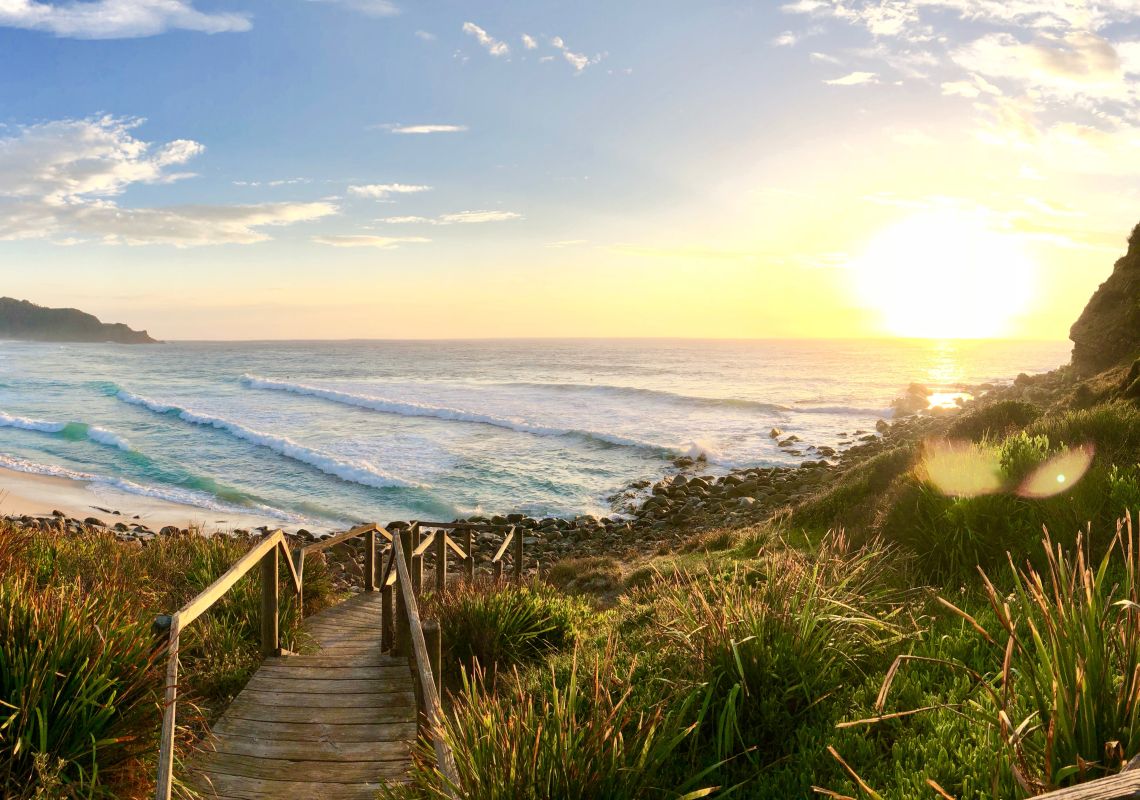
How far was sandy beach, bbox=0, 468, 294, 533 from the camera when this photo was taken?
22562 millimetres

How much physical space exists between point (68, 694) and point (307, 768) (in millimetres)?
1785

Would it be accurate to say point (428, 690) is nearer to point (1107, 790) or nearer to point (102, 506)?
point (1107, 790)

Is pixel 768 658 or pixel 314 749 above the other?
pixel 768 658

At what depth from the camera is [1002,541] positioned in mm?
7184

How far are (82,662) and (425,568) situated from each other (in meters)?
13.6

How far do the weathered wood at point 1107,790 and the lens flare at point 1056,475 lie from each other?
706cm

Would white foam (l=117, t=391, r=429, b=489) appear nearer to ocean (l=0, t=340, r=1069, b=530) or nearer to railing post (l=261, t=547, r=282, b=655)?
ocean (l=0, t=340, r=1069, b=530)

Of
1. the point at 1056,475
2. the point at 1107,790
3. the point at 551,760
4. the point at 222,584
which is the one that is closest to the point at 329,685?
the point at 222,584

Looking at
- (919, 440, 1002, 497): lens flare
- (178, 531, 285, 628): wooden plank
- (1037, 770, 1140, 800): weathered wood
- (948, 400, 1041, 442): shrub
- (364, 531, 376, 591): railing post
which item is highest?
(948, 400, 1041, 442): shrub

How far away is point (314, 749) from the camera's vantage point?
19.0 ft

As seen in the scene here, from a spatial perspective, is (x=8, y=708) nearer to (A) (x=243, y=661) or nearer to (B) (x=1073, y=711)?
(A) (x=243, y=661)

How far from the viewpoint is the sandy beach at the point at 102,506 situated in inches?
888

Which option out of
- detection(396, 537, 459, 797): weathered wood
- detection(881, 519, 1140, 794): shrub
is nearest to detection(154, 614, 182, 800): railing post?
detection(396, 537, 459, 797): weathered wood

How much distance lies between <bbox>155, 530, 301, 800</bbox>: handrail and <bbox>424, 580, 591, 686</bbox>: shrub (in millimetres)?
1793
